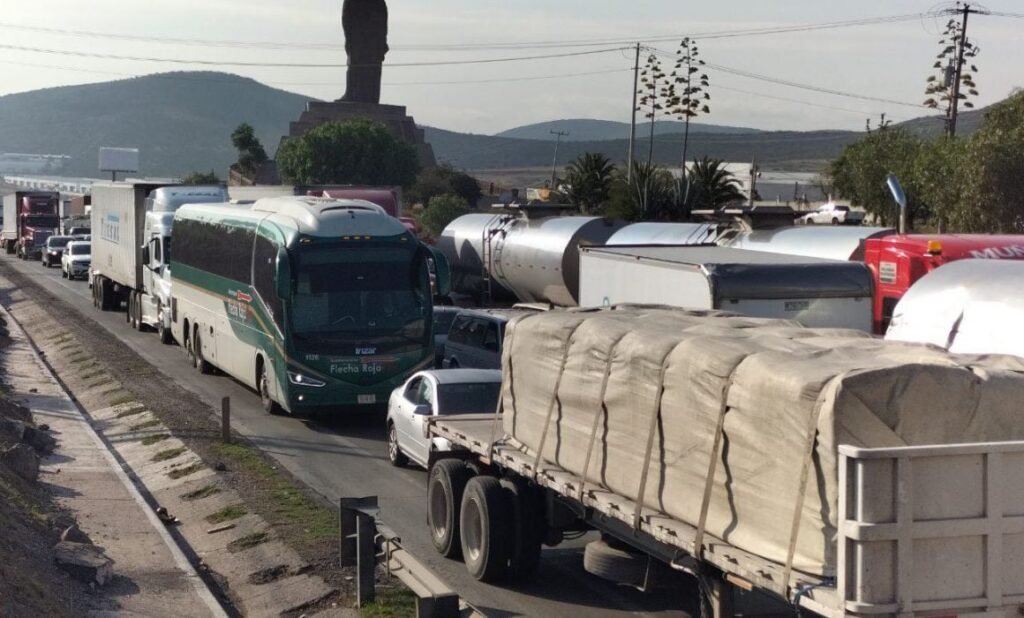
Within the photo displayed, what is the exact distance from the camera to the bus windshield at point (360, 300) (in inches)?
880

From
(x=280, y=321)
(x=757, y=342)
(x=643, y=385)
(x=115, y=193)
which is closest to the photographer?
(x=757, y=342)

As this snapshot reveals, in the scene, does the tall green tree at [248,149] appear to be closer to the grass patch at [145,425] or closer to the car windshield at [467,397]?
the grass patch at [145,425]

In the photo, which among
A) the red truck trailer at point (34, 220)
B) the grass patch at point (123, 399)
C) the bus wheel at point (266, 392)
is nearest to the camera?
the bus wheel at point (266, 392)

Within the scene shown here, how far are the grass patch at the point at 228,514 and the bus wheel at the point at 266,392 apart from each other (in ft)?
23.3

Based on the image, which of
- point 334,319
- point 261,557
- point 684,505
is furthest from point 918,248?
point 684,505

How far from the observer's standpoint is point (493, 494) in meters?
12.3

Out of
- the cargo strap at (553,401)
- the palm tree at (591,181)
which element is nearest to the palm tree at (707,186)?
the palm tree at (591,181)

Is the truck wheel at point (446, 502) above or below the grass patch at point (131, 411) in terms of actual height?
above

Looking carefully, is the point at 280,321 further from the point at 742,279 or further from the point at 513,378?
the point at 513,378

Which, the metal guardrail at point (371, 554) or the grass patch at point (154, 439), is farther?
the grass patch at point (154, 439)

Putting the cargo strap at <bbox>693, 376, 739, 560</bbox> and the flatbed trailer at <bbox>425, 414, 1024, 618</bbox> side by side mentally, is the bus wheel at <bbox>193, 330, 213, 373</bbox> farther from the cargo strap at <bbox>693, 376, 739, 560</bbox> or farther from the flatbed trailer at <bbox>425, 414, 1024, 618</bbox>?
the flatbed trailer at <bbox>425, 414, 1024, 618</bbox>

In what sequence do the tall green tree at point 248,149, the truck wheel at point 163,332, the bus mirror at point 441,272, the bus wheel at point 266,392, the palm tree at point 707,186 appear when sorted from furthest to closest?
the tall green tree at point 248,149 < the palm tree at point 707,186 < the truck wheel at point 163,332 < the bus wheel at point 266,392 < the bus mirror at point 441,272

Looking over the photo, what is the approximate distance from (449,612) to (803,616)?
3351mm

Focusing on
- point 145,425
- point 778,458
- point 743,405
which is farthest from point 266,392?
point 778,458
